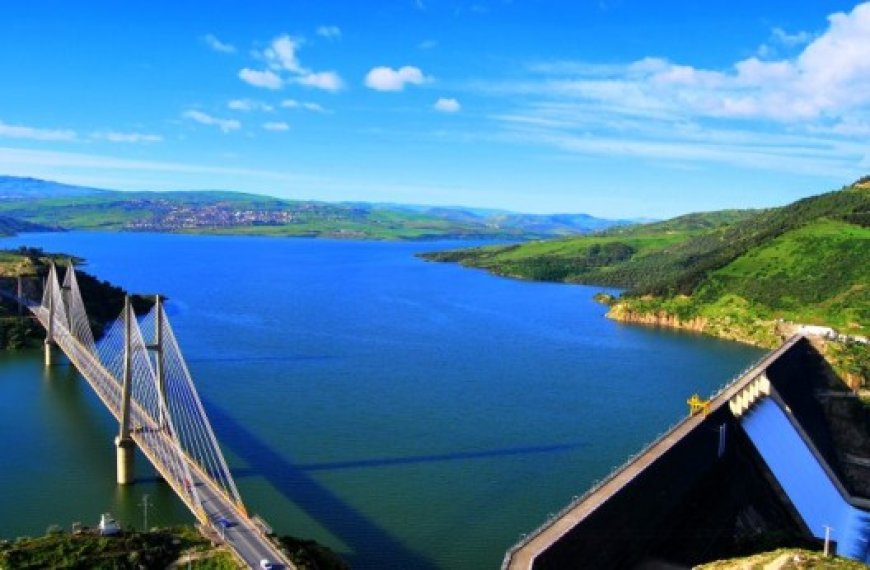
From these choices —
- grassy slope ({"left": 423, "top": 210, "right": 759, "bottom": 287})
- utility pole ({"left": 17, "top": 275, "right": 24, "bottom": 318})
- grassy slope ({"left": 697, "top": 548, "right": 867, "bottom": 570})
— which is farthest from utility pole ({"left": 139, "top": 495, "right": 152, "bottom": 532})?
grassy slope ({"left": 423, "top": 210, "right": 759, "bottom": 287})

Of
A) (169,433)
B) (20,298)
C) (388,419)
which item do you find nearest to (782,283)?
(388,419)

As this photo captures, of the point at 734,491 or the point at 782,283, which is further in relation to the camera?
the point at 782,283

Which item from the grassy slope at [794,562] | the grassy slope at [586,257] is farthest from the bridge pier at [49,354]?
the grassy slope at [586,257]

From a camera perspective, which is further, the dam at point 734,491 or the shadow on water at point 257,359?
the shadow on water at point 257,359

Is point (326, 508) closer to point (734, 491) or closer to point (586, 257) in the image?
point (734, 491)

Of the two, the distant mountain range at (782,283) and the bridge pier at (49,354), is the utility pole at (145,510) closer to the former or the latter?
the bridge pier at (49,354)

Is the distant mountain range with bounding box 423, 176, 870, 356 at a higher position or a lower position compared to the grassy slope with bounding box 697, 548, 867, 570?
higher

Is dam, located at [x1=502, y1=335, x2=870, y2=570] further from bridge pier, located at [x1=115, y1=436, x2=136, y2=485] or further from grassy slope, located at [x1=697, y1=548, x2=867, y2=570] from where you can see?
bridge pier, located at [x1=115, y1=436, x2=136, y2=485]
